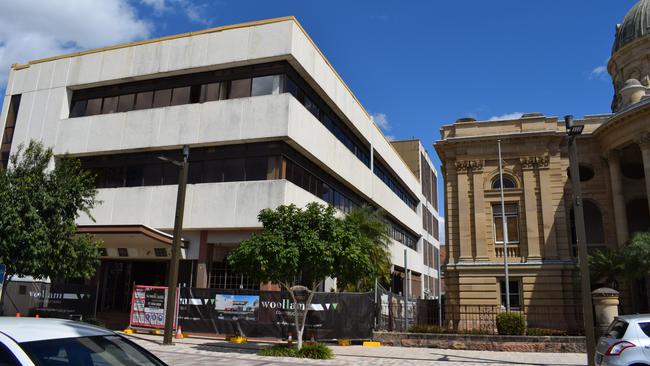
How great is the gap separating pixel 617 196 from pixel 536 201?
4.51 meters

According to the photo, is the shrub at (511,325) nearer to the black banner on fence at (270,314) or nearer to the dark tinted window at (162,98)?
the black banner on fence at (270,314)

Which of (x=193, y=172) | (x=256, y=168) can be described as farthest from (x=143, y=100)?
(x=256, y=168)

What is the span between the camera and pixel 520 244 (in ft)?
101

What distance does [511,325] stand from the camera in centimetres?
2073

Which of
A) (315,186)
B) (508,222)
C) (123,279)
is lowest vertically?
(123,279)

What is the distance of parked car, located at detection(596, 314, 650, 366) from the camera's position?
9.60 meters

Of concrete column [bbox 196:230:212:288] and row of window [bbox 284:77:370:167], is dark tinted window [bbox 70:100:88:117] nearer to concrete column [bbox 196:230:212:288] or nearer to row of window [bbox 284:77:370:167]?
concrete column [bbox 196:230:212:288]

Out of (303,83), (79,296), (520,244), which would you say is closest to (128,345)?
(79,296)

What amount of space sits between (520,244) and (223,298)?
1891 centimetres

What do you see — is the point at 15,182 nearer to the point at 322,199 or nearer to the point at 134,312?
the point at 134,312

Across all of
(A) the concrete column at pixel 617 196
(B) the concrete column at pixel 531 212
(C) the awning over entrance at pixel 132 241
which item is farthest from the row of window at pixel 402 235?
(C) the awning over entrance at pixel 132 241

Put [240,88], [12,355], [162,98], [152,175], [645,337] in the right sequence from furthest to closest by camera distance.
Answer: [162,98] → [152,175] → [240,88] → [645,337] → [12,355]

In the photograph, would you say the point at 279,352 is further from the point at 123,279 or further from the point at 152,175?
the point at 123,279

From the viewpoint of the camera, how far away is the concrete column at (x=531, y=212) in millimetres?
30225
